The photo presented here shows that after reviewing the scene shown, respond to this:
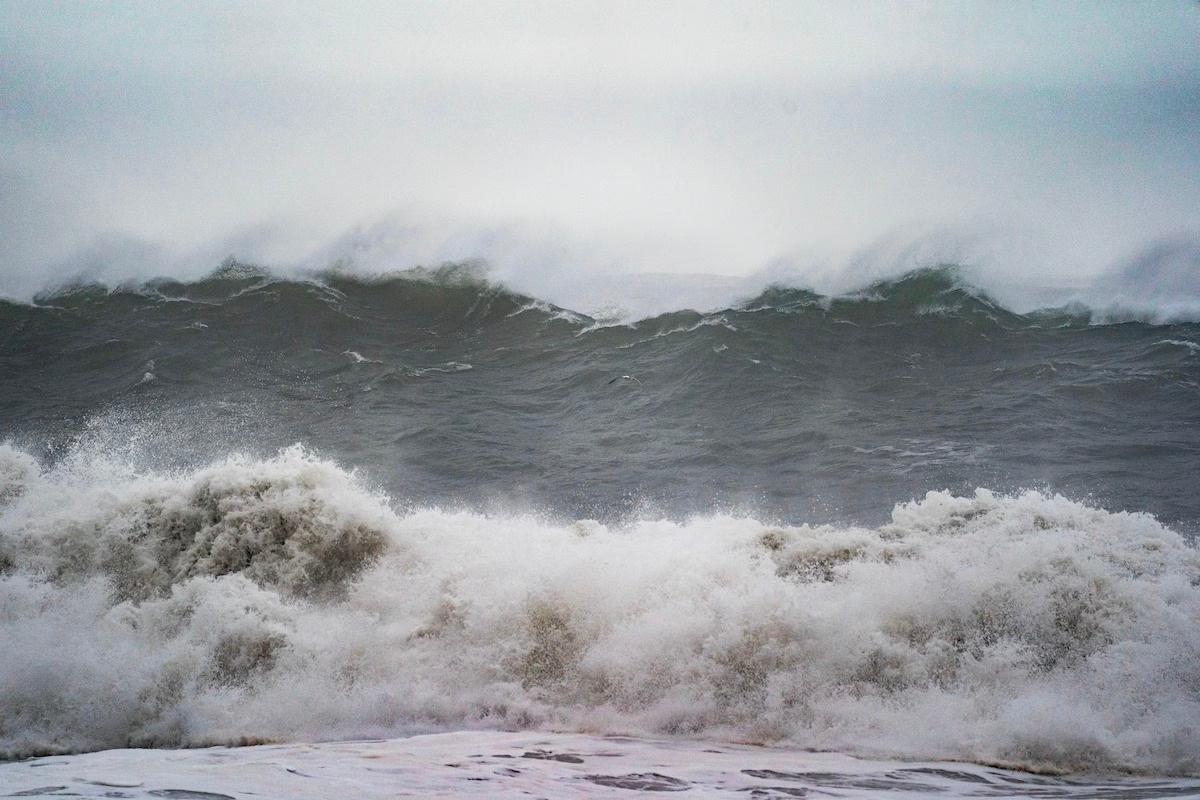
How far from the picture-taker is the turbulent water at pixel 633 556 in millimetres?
5246

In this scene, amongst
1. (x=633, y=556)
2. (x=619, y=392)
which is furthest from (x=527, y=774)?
(x=619, y=392)

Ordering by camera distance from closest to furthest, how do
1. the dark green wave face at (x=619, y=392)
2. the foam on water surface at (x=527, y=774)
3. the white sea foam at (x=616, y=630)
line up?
the foam on water surface at (x=527, y=774), the white sea foam at (x=616, y=630), the dark green wave face at (x=619, y=392)

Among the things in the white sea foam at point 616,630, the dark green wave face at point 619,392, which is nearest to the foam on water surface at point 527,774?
the white sea foam at point 616,630

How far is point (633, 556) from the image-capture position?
6.67 meters

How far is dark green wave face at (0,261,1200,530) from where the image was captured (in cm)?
973

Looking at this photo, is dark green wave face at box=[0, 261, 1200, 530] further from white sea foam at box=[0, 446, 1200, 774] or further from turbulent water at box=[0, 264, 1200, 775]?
white sea foam at box=[0, 446, 1200, 774]

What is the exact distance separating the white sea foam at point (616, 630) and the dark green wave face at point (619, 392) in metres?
2.15

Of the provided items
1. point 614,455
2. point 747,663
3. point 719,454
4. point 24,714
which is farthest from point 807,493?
point 24,714

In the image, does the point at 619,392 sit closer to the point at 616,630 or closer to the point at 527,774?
the point at 616,630

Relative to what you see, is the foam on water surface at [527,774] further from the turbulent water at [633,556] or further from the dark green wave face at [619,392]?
the dark green wave face at [619,392]

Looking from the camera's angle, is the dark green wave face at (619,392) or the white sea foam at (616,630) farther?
the dark green wave face at (619,392)

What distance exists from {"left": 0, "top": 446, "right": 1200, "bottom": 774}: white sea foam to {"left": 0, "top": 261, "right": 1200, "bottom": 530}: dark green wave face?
7.06 ft

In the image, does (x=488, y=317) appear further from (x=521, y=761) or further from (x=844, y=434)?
(x=521, y=761)

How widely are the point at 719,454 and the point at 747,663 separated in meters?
5.32
